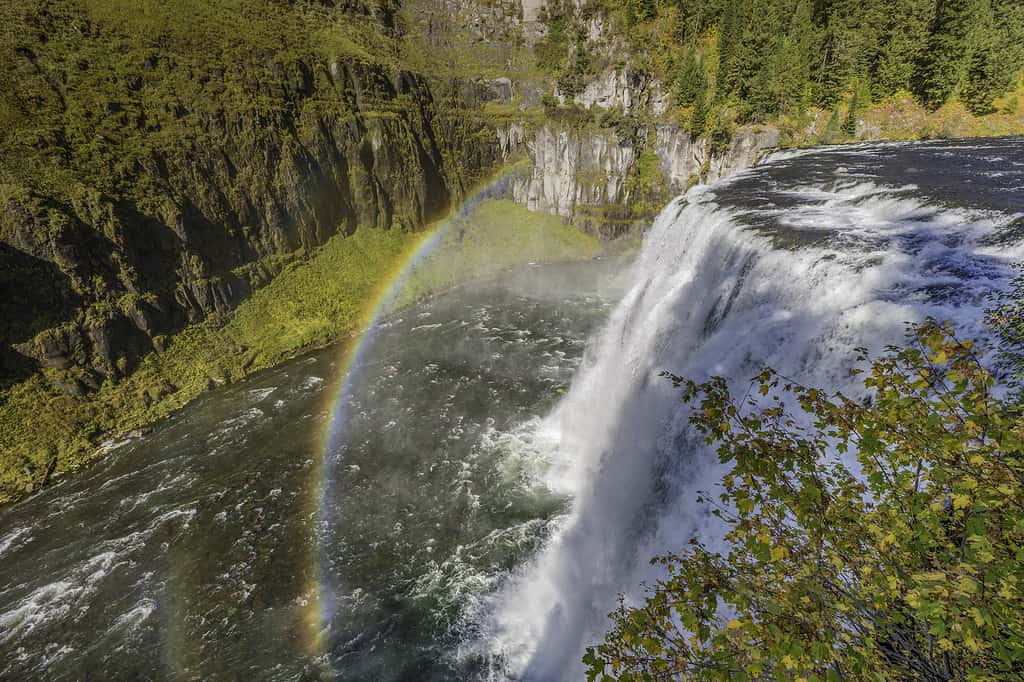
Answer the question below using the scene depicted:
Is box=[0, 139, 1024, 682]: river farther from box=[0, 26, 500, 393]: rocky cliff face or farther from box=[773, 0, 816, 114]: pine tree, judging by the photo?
A: box=[773, 0, 816, 114]: pine tree

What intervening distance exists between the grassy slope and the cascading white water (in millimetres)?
24157

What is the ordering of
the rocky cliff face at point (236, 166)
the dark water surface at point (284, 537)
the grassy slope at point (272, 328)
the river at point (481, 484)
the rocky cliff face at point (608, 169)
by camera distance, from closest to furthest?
the river at point (481, 484) → the dark water surface at point (284, 537) → the grassy slope at point (272, 328) → the rocky cliff face at point (236, 166) → the rocky cliff face at point (608, 169)

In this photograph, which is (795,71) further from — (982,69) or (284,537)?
(284,537)

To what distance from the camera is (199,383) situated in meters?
27.6

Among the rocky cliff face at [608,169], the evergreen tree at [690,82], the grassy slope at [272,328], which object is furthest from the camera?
the evergreen tree at [690,82]

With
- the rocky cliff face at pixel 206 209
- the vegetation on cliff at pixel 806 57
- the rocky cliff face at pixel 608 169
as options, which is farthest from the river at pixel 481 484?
the rocky cliff face at pixel 608 169

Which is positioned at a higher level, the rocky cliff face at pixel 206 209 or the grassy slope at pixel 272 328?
the rocky cliff face at pixel 206 209

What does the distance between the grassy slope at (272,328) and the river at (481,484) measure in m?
2.02

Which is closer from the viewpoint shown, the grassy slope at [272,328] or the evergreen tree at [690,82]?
the grassy slope at [272,328]

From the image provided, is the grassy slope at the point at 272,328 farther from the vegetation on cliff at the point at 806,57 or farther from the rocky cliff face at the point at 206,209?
the vegetation on cliff at the point at 806,57

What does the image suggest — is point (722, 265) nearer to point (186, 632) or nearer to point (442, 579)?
point (442, 579)

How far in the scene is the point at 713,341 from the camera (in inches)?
522

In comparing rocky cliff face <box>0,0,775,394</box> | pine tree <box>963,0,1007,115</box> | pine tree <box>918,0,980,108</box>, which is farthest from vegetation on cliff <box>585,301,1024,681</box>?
pine tree <box>918,0,980,108</box>

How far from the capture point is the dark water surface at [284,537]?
44.2 feet
